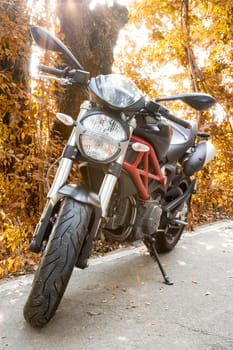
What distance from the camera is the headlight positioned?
2508 mm

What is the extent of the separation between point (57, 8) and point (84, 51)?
1.68 ft

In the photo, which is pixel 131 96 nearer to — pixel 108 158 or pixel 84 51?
pixel 108 158

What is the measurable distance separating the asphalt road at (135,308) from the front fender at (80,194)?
73 centimetres

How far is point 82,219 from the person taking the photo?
2379 mm

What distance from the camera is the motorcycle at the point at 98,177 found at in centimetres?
234

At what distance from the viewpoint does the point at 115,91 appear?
259cm

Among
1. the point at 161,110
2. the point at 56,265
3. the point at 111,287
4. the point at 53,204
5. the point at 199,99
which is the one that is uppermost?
the point at 199,99

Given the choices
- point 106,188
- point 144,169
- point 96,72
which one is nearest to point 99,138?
point 106,188

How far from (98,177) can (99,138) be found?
423mm

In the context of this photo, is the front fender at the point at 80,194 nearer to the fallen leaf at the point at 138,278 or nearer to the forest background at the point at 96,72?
the fallen leaf at the point at 138,278

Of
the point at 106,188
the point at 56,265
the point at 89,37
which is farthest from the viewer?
the point at 89,37

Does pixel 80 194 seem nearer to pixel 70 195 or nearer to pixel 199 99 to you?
pixel 70 195

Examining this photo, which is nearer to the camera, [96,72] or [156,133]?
[156,133]

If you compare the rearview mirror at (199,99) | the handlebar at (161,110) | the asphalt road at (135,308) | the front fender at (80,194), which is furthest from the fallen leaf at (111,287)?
the rearview mirror at (199,99)
